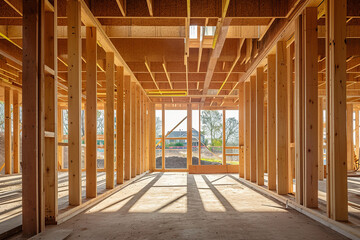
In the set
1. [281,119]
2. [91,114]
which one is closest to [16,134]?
[91,114]

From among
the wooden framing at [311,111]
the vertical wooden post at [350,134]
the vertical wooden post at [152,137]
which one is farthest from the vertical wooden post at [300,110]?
the vertical wooden post at [350,134]

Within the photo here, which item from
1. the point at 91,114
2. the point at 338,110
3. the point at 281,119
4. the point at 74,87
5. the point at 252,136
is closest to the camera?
the point at 338,110

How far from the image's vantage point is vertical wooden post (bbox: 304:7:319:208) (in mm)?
3869

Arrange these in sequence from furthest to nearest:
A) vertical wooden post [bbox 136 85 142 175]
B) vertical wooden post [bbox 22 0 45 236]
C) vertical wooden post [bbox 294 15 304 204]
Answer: vertical wooden post [bbox 136 85 142 175] → vertical wooden post [bbox 294 15 304 204] → vertical wooden post [bbox 22 0 45 236]

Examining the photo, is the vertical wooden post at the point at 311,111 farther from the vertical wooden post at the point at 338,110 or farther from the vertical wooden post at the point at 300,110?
the vertical wooden post at the point at 338,110

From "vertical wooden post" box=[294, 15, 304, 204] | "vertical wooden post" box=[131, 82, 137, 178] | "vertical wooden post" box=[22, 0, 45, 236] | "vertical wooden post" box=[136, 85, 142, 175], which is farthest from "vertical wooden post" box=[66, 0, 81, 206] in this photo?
"vertical wooden post" box=[136, 85, 142, 175]

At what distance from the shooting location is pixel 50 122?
10.8 ft

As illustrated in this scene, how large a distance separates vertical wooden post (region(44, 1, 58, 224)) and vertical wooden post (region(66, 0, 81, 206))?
49 cm

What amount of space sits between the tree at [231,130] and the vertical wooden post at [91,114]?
1794 cm

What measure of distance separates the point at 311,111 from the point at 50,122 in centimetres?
330

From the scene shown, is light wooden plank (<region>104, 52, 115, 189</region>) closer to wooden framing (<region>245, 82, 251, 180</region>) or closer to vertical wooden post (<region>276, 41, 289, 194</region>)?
vertical wooden post (<region>276, 41, 289, 194</region>)

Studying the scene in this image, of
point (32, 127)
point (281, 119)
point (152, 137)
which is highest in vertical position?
point (281, 119)

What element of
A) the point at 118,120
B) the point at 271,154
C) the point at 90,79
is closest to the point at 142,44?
the point at 118,120

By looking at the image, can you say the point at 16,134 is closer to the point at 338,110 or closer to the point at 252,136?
the point at 252,136
